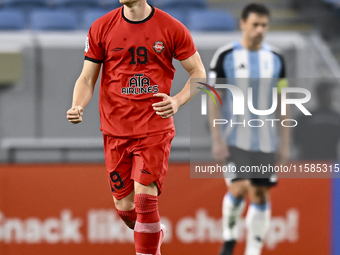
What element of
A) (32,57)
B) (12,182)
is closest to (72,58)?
(32,57)

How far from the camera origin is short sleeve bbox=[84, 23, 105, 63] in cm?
323

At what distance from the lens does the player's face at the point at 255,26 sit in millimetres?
4766

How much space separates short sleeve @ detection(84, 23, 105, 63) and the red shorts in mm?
491

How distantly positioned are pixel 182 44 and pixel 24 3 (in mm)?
5331

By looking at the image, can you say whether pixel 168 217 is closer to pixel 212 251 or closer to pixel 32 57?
pixel 212 251

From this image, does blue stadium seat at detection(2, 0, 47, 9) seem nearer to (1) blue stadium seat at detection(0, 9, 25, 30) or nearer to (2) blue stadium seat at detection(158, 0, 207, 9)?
(1) blue stadium seat at detection(0, 9, 25, 30)

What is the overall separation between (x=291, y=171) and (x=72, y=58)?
8.11 ft

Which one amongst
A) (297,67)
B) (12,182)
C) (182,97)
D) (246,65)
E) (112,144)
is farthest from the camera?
(297,67)

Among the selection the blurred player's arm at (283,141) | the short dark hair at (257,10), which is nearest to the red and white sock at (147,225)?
the blurred player's arm at (283,141)

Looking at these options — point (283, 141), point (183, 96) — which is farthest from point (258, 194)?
point (183, 96)

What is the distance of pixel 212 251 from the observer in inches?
218

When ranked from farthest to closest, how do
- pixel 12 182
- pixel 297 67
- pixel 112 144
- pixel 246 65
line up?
pixel 297 67, pixel 12 182, pixel 246 65, pixel 112 144

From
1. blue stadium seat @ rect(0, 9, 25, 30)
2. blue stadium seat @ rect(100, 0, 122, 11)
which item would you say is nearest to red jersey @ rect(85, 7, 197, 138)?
blue stadium seat @ rect(0, 9, 25, 30)

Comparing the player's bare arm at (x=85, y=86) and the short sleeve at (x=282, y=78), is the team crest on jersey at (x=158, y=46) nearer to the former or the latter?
the player's bare arm at (x=85, y=86)
